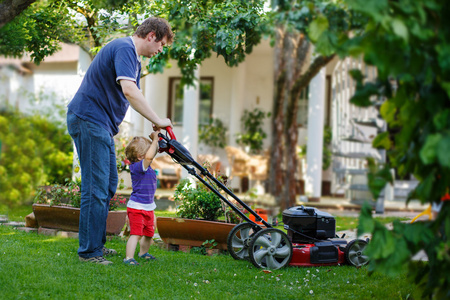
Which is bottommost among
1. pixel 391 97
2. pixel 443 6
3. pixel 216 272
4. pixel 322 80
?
pixel 216 272

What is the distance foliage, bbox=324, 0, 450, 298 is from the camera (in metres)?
1.54

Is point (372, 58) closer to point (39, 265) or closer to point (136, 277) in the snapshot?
point (136, 277)

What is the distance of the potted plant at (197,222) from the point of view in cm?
396

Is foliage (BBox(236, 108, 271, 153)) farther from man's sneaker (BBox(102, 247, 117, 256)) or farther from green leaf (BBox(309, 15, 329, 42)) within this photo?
green leaf (BBox(309, 15, 329, 42))

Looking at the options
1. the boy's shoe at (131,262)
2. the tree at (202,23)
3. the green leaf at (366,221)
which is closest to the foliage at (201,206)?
the boy's shoe at (131,262)

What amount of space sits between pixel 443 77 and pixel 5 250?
325cm

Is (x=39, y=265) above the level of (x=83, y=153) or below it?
below

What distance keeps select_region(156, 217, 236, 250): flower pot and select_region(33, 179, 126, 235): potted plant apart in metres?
0.60

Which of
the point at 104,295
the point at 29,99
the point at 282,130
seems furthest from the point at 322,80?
the point at 104,295

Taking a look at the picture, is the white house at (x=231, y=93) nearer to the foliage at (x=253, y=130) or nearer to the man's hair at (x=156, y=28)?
the foliage at (x=253, y=130)

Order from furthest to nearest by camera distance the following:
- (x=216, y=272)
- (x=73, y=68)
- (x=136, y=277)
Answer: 1. (x=73, y=68)
2. (x=216, y=272)
3. (x=136, y=277)

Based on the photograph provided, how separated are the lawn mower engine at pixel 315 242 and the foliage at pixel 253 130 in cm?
751

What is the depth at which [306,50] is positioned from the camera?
25.3ft

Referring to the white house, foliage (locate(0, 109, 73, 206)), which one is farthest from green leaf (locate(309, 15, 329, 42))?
the white house
